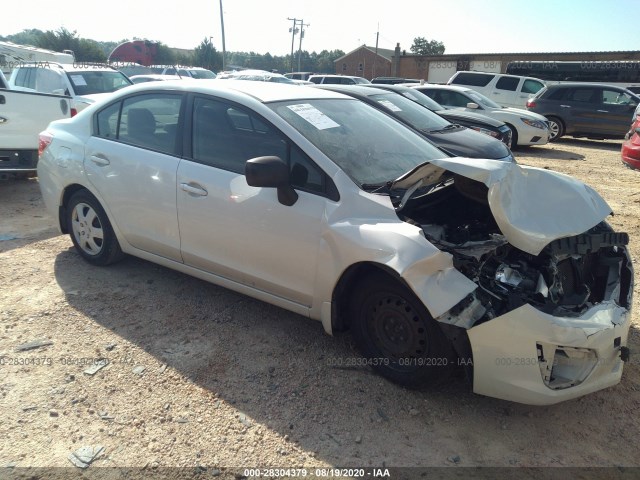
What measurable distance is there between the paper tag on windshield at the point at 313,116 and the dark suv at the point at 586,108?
12765mm

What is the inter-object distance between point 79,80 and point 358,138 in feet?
27.3

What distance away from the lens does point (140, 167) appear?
3.79 m

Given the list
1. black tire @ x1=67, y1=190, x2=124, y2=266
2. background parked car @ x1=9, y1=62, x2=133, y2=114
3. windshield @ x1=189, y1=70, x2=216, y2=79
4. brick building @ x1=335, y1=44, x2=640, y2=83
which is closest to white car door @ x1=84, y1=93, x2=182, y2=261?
black tire @ x1=67, y1=190, x2=124, y2=266

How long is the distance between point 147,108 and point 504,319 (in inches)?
122

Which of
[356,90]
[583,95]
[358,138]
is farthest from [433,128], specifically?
[583,95]

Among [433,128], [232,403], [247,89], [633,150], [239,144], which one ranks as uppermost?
[247,89]

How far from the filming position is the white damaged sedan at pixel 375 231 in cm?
252

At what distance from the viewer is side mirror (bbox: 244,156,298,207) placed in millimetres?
2877

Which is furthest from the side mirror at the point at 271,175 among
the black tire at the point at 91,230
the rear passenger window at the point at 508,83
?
the rear passenger window at the point at 508,83

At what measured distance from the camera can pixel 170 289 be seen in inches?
164

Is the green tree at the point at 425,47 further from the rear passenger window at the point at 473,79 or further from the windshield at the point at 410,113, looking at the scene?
the windshield at the point at 410,113

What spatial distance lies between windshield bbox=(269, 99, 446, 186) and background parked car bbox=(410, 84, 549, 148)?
8.74 metres

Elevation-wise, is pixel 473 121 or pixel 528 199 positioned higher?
pixel 528 199

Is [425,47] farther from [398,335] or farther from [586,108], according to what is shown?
[398,335]
